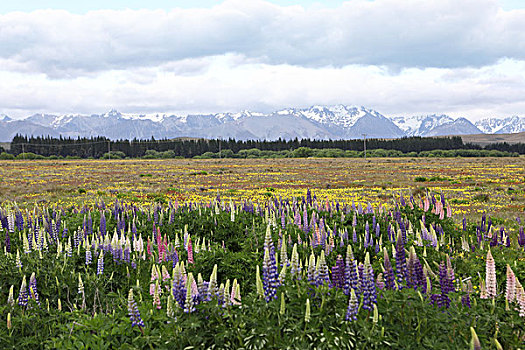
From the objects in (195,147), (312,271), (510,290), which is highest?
(195,147)

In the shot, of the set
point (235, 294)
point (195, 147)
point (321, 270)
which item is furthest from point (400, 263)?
point (195, 147)

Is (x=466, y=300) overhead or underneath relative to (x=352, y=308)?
underneath

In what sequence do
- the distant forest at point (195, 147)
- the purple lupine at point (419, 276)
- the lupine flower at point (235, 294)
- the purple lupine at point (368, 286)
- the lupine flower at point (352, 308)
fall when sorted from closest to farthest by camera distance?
the lupine flower at point (352, 308) < the lupine flower at point (235, 294) < the purple lupine at point (368, 286) < the purple lupine at point (419, 276) < the distant forest at point (195, 147)

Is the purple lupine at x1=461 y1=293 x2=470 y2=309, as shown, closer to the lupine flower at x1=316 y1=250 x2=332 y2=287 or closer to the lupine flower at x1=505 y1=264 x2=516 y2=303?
the lupine flower at x1=505 y1=264 x2=516 y2=303

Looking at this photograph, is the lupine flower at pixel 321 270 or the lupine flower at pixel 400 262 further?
the lupine flower at pixel 400 262

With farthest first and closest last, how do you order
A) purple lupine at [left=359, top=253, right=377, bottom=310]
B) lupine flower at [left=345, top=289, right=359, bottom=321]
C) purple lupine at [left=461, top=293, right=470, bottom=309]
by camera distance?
purple lupine at [left=461, top=293, right=470, bottom=309], purple lupine at [left=359, top=253, right=377, bottom=310], lupine flower at [left=345, top=289, right=359, bottom=321]

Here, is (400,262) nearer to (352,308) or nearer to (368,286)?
(368,286)

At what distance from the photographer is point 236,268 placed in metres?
6.16

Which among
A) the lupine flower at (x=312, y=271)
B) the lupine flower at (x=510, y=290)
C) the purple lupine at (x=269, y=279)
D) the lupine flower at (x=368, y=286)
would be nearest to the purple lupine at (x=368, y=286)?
the lupine flower at (x=368, y=286)

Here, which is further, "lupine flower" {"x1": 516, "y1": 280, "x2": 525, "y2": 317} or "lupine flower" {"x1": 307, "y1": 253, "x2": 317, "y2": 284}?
"lupine flower" {"x1": 307, "y1": 253, "x2": 317, "y2": 284}

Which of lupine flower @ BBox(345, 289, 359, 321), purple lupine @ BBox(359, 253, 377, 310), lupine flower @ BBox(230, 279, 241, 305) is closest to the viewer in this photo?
lupine flower @ BBox(345, 289, 359, 321)

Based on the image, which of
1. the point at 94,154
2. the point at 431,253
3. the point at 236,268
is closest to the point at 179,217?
the point at 236,268

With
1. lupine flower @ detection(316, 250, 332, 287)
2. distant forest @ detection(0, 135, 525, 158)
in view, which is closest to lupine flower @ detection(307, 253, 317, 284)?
lupine flower @ detection(316, 250, 332, 287)

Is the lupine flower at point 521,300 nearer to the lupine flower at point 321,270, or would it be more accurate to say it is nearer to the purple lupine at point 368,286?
the purple lupine at point 368,286
